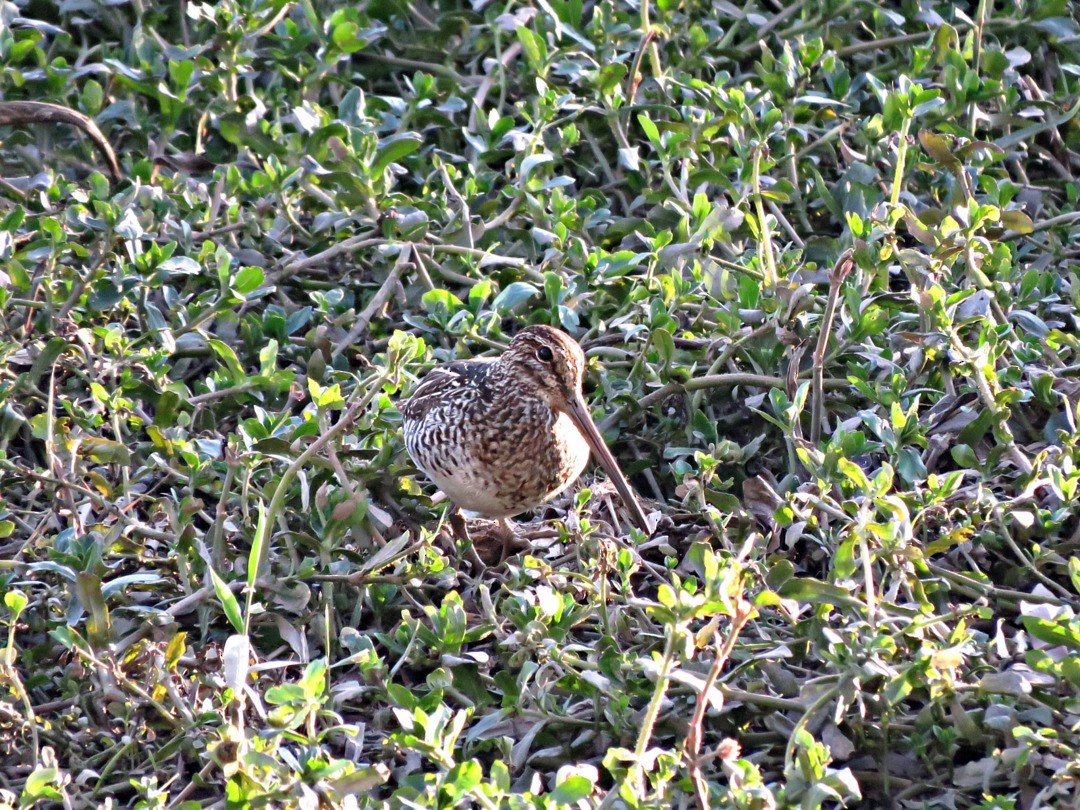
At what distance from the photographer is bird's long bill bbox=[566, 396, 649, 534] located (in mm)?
3982

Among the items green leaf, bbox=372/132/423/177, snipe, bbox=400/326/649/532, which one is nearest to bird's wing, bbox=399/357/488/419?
snipe, bbox=400/326/649/532

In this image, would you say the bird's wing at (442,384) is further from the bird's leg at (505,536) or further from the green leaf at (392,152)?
the green leaf at (392,152)

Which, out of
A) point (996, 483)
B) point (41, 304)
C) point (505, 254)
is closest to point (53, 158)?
point (41, 304)

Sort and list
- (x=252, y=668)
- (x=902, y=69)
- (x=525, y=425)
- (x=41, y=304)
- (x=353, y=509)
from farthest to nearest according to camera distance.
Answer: (x=902, y=69)
(x=41, y=304)
(x=525, y=425)
(x=353, y=509)
(x=252, y=668)

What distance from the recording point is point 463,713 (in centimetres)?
299

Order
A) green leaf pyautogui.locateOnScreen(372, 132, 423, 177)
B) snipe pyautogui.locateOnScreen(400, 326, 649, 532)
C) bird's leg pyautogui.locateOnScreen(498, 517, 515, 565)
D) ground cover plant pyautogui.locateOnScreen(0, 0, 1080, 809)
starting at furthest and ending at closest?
green leaf pyautogui.locateOnScreen(372, 132, 423, 177) < bird's leg pyautogui.locateOnScreen(498, 517, 515, 565) < snipe pyautogui.locateOnScreen(400, 326, 649, 532) < ground cover plant pyautogui.locateOnScreen(0, 0, 1080, 809)

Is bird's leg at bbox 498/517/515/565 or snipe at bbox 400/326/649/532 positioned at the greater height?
snipe at bbox 400/326/649/532

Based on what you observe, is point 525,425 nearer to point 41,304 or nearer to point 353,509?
point 353,509

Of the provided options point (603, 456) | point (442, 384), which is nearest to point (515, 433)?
point (603, 456)

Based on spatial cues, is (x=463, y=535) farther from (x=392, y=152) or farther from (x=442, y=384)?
(x=392, y=152)

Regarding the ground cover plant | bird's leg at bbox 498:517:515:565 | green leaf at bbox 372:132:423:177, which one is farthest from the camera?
green leaf at bbox 372:132:423:177

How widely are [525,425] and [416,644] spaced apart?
0.76 metres

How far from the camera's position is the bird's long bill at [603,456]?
3.98 metres

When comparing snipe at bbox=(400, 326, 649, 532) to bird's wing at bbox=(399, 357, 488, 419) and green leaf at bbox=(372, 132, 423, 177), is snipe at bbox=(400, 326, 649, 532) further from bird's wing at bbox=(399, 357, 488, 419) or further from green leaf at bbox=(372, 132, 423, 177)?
green leaf at bbox=(372, 132, 423, 177)
